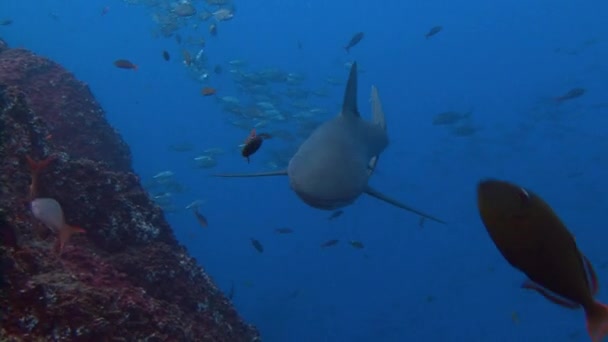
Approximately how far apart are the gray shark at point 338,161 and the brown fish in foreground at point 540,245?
8.13 feet

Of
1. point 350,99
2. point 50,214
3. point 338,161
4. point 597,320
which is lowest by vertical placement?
point 338,161

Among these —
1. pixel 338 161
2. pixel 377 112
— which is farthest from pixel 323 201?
pixel 377 112

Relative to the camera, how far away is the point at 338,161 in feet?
14.1

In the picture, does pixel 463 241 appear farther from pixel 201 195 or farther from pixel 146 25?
pixel 146 25

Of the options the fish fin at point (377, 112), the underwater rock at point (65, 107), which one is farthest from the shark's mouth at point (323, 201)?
the underwater rock at point (65, 107)

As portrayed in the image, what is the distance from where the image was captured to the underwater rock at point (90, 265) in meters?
2.77

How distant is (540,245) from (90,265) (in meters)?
3.45

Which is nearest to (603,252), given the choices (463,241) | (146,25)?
(463,241)

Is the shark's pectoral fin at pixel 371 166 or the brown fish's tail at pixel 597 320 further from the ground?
the brown fish's tail at pixel 597 320

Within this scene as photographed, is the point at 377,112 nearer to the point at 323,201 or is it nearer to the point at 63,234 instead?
the point at 323,201

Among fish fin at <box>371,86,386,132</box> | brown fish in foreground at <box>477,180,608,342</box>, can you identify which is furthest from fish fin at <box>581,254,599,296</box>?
fish fin at <box>371,86,386,132</box>

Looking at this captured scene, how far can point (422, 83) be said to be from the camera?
58.4 metres

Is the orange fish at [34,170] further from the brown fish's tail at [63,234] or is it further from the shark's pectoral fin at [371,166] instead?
the shark's pectoral fin at [371,166]

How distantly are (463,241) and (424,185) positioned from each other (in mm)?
5723
